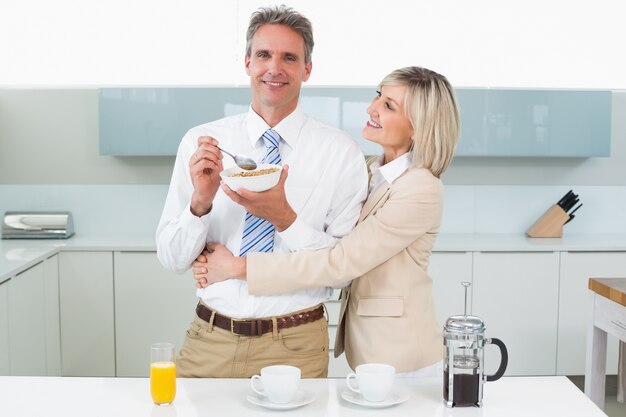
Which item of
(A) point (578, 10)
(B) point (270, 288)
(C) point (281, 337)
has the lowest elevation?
(C) point (281, 337)

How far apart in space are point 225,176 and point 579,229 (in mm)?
3321

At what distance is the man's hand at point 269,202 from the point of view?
2.05 m

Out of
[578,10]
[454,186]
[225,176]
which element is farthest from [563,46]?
[225,176]

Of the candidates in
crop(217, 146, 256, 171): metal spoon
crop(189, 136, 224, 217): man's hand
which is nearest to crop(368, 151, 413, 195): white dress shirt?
crop(217, 146, 256, 171): metal spoon

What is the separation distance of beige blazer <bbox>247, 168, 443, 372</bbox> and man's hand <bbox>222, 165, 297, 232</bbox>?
4.3 inches

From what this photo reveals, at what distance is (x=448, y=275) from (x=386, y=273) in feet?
6.59

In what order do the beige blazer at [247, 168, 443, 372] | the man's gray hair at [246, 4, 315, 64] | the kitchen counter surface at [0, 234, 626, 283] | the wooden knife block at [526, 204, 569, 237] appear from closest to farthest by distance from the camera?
the beige blazer at [247, 168, 443, 372] < the man's gray hair at [246, 4, 315, 64] < the kitchen counter surface at [0, 234, 626, 283] < the wooden knife block at [526, 204, 569, 237]

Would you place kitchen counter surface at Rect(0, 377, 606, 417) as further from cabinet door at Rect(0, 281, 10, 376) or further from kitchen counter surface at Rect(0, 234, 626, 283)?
kitchen counter surface at Rect(0, 234, 626, 283)

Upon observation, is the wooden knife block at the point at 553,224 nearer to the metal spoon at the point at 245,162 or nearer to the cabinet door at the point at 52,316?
the cabinet door at the point at 52,316

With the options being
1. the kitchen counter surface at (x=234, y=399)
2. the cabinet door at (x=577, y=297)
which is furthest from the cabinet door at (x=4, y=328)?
the cabinet door at (x=577, y=297)

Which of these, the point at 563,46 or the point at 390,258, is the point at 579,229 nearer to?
the point at 563,46

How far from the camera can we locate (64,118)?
4699mm

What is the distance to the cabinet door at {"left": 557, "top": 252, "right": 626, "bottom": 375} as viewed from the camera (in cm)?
423

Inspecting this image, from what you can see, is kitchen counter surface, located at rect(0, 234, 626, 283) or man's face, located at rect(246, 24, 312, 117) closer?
man's face, located at rect(246, 24, 312, 117)
